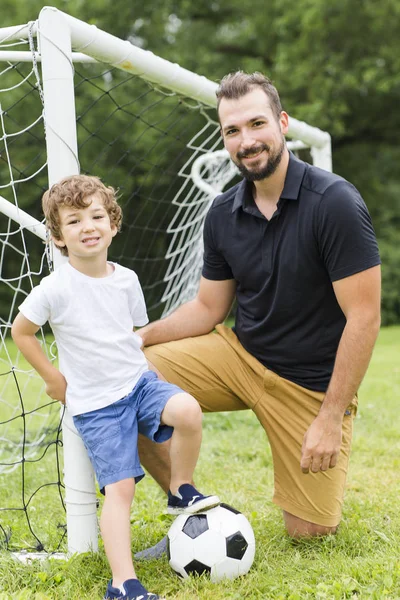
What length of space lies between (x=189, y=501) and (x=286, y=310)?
0.81 meters

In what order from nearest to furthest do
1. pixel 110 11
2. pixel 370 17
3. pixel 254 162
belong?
pixel 254 162, pixel 370 17, pixel 110 11

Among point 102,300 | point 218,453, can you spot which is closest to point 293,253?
point 102,300

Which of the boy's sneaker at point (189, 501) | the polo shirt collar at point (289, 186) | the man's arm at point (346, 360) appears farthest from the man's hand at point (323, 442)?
the polo shirt collar at point (289, 186)

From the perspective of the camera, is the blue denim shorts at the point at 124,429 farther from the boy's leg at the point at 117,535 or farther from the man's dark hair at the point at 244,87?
the man's dark hair at the point at 244,87

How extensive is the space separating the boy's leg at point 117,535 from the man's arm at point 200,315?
0.85 metres

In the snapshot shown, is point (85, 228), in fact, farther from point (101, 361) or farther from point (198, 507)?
point (198, 507)

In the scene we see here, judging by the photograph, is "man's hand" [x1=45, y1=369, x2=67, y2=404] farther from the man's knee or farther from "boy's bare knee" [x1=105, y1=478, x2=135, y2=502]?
the man's knee

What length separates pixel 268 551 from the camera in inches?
104

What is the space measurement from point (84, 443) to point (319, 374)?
3.10 feet

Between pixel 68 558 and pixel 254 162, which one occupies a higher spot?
pixel 254 162

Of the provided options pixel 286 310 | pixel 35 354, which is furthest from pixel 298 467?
pixel 35 354

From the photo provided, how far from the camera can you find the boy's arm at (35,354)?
230 cm

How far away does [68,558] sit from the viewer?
8.26 ft

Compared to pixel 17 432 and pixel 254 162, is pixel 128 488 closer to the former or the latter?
pixel 254 162
